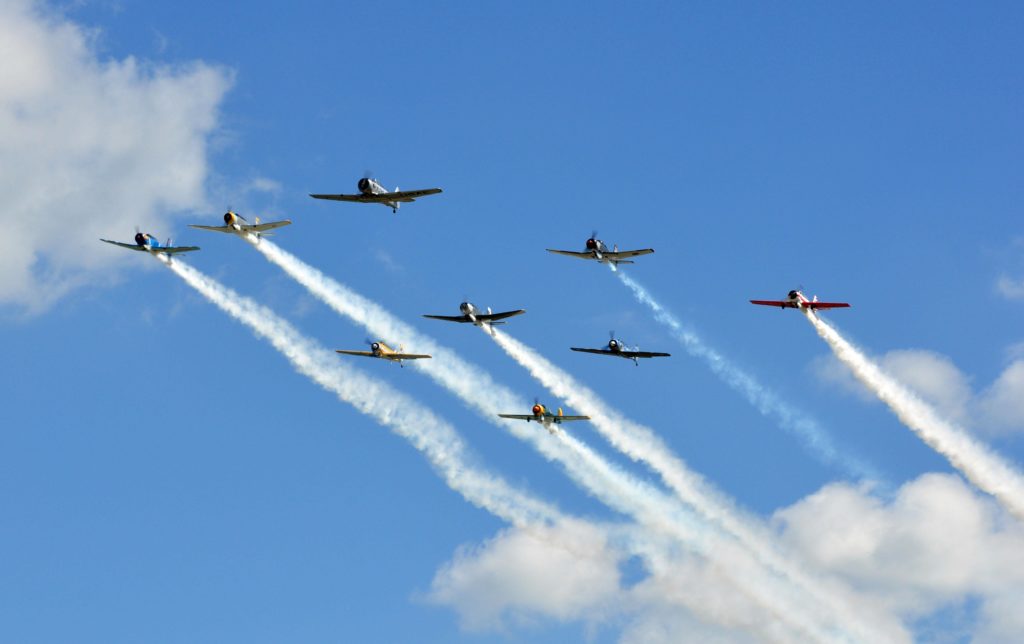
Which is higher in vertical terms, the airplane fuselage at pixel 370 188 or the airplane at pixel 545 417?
the airplane fuselage at pixel 370 188

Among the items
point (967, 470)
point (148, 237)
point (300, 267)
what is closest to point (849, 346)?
point (967, 470)

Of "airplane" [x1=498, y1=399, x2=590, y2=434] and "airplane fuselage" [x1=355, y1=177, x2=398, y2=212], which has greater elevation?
"airplane fuselage" [x1=355, y1=177, x2=398, y2=212]

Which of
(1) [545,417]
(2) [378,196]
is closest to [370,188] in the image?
(2) [378,196]

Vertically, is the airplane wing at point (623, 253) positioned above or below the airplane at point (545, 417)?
above

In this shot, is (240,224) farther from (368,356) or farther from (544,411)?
(544,411)

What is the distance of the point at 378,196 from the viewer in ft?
359

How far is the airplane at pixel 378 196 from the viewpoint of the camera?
10869 cm

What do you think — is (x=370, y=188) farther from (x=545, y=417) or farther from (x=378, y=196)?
(x=545, y=417)

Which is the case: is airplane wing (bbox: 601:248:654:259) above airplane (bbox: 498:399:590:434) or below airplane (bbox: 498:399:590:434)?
above

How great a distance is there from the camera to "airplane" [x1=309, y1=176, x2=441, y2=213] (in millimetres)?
108688

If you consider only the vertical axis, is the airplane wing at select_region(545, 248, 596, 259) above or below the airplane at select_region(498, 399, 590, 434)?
above

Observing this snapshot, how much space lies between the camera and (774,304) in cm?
11819

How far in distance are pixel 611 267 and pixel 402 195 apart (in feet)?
65.2

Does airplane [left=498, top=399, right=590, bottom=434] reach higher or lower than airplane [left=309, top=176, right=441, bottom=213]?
lower
